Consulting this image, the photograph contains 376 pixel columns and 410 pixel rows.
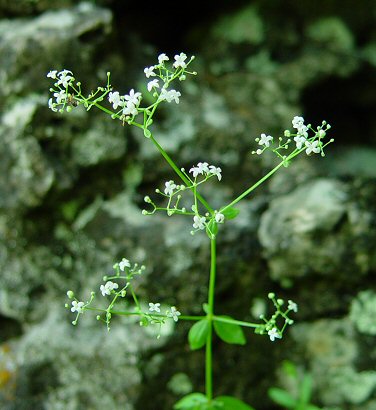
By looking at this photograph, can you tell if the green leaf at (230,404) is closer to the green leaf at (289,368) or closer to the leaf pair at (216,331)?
the leaf pair at (216,331)

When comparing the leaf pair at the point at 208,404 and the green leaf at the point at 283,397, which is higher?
the leaf pair at the point at 208,404

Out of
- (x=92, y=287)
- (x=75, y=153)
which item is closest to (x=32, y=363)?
(x=92, y=287)

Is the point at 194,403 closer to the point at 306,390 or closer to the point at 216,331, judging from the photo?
the point at 216,331

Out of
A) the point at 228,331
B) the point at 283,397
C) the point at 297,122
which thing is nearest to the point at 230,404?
the point at 228,331

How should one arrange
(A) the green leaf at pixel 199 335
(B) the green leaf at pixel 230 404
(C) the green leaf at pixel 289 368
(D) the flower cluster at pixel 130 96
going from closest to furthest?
(D) the flower cluster at pixel 130 96
(A) the green leaf at pixel 199 335
(B) the green leaf at pixel 230 404
(C) the green leaf at pixel 289 368

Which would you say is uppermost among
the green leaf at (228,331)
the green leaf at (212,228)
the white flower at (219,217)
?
the white flower at (219,217)

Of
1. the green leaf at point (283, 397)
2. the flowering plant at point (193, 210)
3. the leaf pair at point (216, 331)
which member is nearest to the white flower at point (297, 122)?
the flowering plant at point (193, 210)
